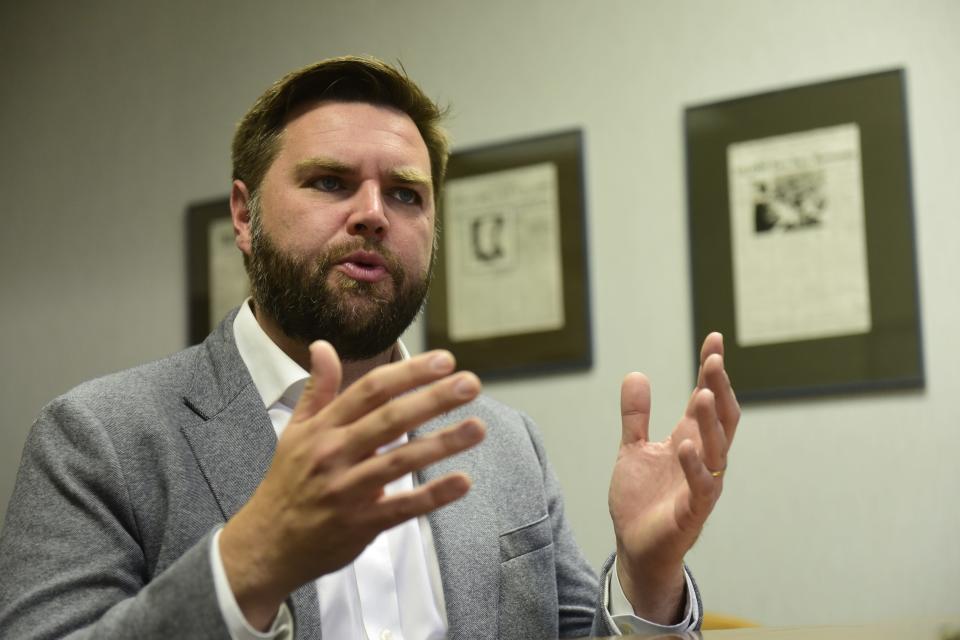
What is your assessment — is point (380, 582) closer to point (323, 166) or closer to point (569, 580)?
point (569, 580)

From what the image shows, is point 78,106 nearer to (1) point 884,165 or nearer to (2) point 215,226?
(2) point 215,226

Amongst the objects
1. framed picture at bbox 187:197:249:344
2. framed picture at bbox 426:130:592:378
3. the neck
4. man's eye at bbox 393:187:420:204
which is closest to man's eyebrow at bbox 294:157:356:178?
man's eye at bbox 393:187:420:204

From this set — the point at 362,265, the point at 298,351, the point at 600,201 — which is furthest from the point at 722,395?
the point at 600,201

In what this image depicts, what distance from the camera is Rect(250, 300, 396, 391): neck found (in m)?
1.96

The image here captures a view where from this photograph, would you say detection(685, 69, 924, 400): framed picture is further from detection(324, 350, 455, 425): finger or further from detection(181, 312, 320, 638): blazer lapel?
detection(324, 350, 455, 425): finger

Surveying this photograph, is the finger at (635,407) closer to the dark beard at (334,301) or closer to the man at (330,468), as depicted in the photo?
the man at (330,468)

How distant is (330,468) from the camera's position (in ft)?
3.59

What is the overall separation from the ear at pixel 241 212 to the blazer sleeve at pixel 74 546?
1.65ft

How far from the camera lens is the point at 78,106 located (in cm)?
405

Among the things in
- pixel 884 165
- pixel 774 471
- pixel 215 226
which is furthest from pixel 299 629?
pixel 215 226

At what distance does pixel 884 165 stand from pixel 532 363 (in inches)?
40.8

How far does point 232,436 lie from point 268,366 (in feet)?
0.55

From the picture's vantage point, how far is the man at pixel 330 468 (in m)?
1.12

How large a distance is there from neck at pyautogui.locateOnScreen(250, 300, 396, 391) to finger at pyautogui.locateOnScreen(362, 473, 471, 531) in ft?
2.84
